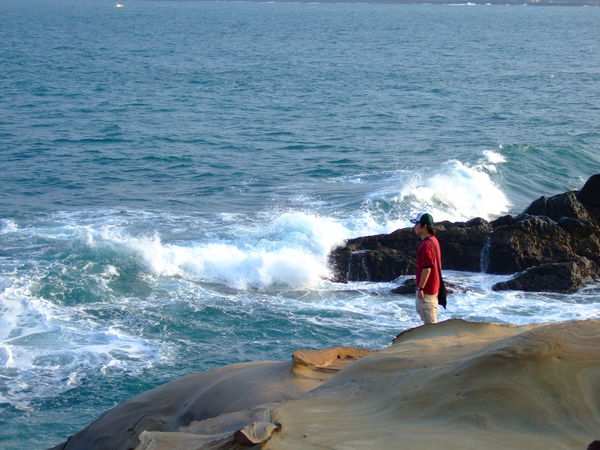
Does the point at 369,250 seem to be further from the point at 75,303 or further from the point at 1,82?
the point at 1,82

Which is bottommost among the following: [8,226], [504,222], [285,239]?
[8,226]

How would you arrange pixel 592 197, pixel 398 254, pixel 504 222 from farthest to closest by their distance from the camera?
pixel 592 197 < pixel 504 222 < pixel 398 254

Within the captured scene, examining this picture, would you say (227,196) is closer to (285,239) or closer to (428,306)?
(285,239)

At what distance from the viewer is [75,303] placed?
13.4 meters

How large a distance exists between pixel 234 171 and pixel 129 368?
13.9 metres

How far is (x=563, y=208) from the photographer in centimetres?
1541

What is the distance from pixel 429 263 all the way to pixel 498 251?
22.9 feet

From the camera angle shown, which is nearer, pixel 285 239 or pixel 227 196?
pixel 285 239

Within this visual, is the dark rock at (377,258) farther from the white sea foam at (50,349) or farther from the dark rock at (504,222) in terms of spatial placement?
the white sea foam at (50,349)

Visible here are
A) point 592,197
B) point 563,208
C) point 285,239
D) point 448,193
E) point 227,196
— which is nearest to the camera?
point 563,208

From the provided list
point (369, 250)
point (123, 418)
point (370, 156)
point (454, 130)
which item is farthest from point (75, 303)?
point (454, 130)

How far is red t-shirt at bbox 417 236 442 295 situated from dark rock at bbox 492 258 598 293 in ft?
20.5

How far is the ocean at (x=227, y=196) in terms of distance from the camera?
11.7m

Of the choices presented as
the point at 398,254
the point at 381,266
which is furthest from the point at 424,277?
the point at 398,254
